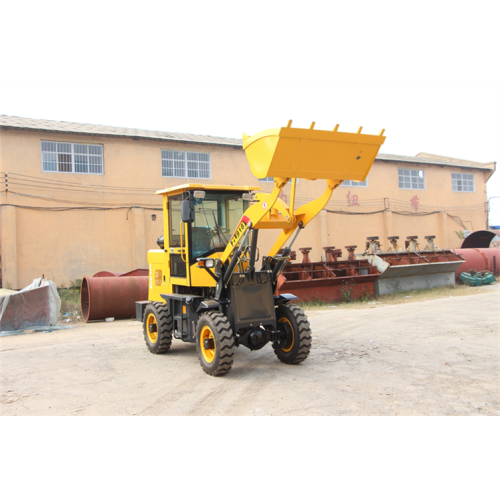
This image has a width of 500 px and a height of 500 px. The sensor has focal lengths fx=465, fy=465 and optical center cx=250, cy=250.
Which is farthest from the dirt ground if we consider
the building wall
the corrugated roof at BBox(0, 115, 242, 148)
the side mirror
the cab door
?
the corrugated roof at BBox(0, 115, 242, 148)

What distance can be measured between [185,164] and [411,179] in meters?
13.8

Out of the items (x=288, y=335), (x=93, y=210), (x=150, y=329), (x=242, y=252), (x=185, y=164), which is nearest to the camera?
(x=242, y=252)

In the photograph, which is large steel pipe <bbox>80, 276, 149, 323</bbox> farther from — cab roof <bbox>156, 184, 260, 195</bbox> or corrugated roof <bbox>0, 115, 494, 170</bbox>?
corrugated roof <bbox>0, 115, 494, 170</bbox>

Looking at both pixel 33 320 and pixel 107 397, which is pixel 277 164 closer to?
pixel 107 397

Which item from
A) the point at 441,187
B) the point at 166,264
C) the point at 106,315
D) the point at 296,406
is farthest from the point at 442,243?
the point at 296,406

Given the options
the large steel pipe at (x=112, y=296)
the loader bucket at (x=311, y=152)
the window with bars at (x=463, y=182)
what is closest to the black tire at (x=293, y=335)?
the loader bucket at (x=311, y=152)

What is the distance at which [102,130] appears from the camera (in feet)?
60.3

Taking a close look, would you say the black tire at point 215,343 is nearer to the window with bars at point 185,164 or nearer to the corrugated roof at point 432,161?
the window with bars at point 185,164

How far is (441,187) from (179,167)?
54.5ft

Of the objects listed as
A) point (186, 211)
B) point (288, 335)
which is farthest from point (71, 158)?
point (288, 335)

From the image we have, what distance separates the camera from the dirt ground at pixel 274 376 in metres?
4.93

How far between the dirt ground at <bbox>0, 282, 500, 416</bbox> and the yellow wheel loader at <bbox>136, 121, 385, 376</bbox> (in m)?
0.46

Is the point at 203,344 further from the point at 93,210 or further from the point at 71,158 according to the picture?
the point at 71,158

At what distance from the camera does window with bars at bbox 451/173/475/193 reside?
1125 inches
